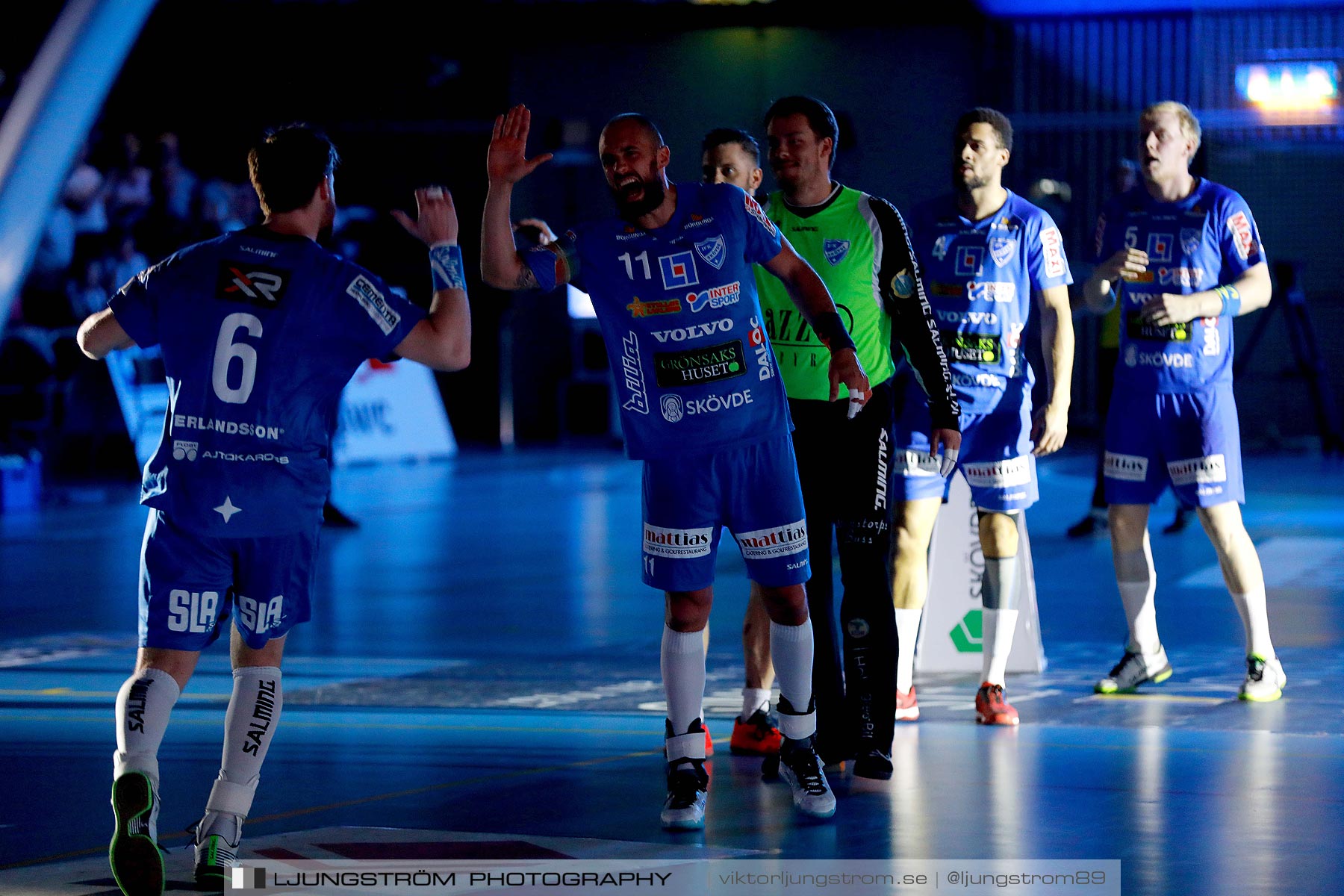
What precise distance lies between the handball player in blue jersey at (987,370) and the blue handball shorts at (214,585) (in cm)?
261

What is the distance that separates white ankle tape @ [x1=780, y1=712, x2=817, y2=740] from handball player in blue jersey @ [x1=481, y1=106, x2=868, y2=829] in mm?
34

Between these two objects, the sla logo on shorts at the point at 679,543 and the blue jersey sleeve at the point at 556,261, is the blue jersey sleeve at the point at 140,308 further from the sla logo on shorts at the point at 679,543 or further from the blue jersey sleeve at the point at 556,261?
the sla logo on shorts at the point at 679,543

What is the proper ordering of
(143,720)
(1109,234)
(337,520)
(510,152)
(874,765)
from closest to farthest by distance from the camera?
(143,720), (510,152), (874,765), (1109,234), (337,520)

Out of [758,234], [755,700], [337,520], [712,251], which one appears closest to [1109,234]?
[755,700]

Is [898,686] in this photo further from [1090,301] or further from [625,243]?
[625,243]

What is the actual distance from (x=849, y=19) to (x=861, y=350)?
1931 cm

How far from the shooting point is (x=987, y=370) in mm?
6270

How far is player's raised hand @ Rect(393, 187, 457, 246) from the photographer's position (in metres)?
4.22

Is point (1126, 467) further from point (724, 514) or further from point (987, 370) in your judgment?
point (724, 514)

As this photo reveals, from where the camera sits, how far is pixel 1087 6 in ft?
73.6

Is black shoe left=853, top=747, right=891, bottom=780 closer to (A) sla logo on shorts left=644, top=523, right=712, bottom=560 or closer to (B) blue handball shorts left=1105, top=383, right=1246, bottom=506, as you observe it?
(A) sla logo on shorts left=644, top=523, right=712, bottom=560

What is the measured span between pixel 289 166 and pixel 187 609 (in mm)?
1018

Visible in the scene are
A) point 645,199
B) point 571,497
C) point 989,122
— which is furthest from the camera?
point 571,497

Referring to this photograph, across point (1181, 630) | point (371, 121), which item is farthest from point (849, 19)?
point (1181, 630)
